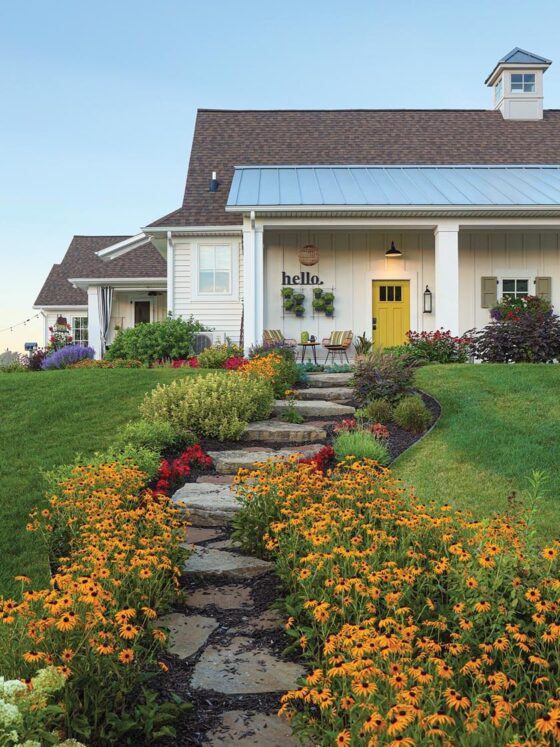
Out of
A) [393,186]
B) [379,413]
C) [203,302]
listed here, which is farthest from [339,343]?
[379,413]

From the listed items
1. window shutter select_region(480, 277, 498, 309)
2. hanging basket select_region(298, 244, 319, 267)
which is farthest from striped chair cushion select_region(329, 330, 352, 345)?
window shutter select_region(480, 277, 498, 309)

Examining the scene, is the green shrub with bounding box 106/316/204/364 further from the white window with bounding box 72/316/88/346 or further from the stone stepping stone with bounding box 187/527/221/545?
the white window with bounding box 72/316/88/346

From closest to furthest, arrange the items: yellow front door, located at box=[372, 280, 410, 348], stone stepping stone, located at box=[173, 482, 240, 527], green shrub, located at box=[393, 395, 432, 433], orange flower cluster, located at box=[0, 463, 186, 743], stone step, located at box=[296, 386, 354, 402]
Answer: orange flower cluster, located at box=[0, 463, 186, 743] < stone stepping stone, located at box=[173, 482, 240, 527] < green shrub, located at box=[393, 395, 432, 433] < stone step, located at box=[296, 386, 354, 402] < yellow front door, located at box=[372, 280, 410, 348]

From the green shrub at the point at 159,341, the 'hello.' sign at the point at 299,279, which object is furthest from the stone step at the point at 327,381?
the 'hello.' sign at the point at 299,279

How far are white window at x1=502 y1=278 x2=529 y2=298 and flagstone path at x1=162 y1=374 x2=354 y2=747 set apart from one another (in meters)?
10.9

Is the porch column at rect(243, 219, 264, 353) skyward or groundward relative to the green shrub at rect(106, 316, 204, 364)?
skyward

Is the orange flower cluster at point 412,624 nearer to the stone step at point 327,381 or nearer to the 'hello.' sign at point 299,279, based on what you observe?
Answer: the stone step at point 327,381

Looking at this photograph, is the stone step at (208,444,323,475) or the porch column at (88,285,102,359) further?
the porch column at (88,285,102,359)

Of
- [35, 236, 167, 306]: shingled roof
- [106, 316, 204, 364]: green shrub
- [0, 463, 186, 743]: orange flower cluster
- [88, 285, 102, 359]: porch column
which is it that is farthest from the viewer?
[35, 236, 167, 306]: shingled roof

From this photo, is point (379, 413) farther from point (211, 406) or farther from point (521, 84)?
point (521, 84)

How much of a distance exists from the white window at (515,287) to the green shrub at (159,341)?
665 cm

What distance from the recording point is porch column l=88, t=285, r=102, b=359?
19.6 meters

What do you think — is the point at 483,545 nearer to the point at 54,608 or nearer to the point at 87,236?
the point at 54,608

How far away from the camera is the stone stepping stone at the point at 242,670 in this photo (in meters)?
3.00
